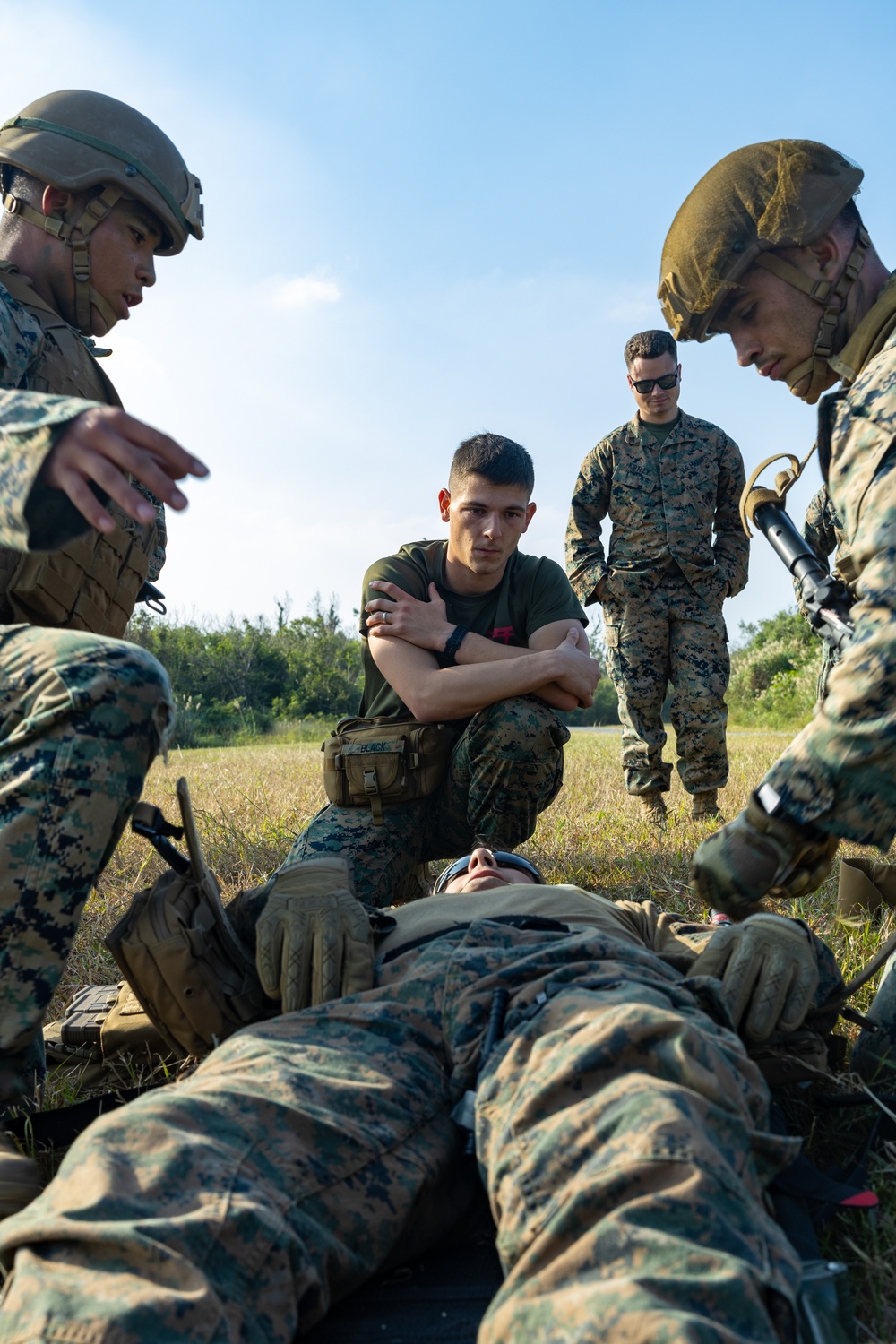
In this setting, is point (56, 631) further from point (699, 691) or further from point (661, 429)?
point (661, 429)

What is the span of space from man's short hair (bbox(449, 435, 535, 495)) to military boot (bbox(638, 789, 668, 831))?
2858 mm

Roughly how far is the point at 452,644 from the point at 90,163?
202 cm

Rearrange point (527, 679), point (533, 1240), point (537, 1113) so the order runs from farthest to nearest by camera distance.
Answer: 1. point (527, 679)
2. point (537, 1113)
3. point (533, 1240)

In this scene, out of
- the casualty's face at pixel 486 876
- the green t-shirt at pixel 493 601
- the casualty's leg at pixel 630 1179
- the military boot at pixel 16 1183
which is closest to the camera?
the casualty's leg at pixel 630 1179

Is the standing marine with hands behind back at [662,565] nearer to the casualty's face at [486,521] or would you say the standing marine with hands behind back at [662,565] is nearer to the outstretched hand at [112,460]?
the casualty's face at [486,521]

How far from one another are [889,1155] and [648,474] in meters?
4.99

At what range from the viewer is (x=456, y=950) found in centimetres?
213

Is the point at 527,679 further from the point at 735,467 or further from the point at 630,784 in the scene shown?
the point at 735,467

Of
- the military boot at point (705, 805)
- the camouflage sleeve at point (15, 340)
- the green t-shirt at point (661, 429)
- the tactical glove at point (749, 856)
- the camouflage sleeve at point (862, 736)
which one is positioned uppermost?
the green t-shirt at point (661, 429)

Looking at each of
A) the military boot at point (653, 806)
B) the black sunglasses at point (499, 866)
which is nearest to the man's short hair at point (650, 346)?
the military boot at point (653, 806)

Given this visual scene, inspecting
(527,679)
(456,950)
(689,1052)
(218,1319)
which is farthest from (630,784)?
(218,1319)

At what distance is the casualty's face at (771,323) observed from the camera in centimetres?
302

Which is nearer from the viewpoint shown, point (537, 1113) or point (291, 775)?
point (537, 1113)

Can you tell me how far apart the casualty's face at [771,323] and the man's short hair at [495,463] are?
3.59 ft
